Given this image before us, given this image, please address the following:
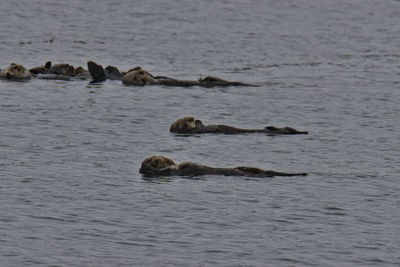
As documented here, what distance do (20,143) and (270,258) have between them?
7.11m

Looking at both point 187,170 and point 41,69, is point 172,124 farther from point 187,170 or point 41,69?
point 41,69

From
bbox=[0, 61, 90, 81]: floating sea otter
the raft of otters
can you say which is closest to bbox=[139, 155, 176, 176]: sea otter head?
the raft of otters

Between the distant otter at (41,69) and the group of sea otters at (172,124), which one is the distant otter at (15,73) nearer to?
the group of sea otters at (172,124)

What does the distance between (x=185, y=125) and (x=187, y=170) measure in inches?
145

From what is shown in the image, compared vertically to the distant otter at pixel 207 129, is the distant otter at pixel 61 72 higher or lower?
higher

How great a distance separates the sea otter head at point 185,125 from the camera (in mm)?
17875

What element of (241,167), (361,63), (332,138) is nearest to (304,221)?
(241,167)

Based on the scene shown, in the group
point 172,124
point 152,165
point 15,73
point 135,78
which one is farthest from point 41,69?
point 152,165

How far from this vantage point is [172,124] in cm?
1808

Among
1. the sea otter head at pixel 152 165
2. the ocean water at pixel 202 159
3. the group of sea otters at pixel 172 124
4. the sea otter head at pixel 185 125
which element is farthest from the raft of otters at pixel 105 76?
the sea otter head at pixel 152 165

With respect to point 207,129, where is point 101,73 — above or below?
above

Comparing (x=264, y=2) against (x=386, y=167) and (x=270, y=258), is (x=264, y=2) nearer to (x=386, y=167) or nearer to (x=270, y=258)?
(x=386, y=167)

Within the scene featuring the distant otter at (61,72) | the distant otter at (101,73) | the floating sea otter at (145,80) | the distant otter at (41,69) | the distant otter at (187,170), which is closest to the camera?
the distant otter at (187,170)

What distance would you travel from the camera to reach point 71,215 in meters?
11.8
